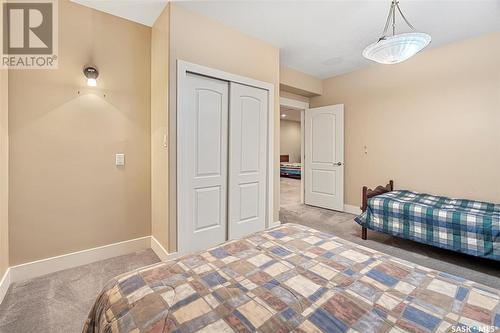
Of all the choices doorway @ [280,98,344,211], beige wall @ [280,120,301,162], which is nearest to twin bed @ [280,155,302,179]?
beige wall @ [280,120,301,162]

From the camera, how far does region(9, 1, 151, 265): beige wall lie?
2.06 meters

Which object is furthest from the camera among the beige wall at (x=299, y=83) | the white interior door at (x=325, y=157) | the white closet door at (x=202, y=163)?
the white interior door at (x=325, y=157)

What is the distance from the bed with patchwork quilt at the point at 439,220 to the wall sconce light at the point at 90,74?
11.5 feet

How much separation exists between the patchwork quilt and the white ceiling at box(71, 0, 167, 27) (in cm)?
248

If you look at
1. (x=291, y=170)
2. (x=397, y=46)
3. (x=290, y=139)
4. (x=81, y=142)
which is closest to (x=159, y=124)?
(x=81, y=142)

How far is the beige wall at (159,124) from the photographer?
91.9 inches

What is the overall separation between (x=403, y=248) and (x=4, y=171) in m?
4.15

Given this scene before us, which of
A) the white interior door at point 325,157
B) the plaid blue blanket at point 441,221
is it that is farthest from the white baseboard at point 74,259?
the white interior door at point 325,157

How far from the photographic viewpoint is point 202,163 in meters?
2.54

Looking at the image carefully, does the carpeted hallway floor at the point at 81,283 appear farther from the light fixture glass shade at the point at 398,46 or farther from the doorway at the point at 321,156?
the light fixture glass shade at the point at 398,46

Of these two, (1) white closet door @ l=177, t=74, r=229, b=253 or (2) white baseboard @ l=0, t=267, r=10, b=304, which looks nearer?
(2) white baseboard @ l=0, t=267, r=10, b=304

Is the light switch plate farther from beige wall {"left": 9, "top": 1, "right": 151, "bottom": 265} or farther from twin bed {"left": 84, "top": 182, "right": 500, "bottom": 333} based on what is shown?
twin bed {"left": 84, "top": 182, "right": 500, "bottom": 333}

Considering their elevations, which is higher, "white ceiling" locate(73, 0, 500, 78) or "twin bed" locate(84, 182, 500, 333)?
"white ceiling" locate(73, 0, 500, 78)

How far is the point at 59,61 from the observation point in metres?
2.18
